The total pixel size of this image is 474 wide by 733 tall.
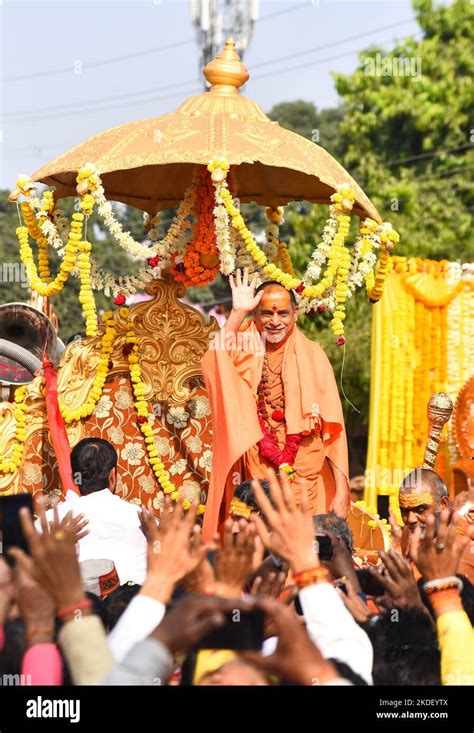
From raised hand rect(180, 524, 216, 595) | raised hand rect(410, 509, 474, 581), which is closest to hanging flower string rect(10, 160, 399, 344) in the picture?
raised hand rect(180, 524, 216, 595)

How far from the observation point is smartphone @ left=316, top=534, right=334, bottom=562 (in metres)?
3.88

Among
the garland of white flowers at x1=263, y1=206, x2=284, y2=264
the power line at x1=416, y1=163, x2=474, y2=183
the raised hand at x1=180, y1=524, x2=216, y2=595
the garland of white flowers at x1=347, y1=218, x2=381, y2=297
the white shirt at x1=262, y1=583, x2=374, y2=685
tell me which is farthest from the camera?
the power line at x1=416, y1=163, x2=474, y2=183

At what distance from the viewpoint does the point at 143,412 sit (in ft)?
24.5

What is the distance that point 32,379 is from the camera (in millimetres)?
7746

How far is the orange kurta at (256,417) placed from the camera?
22.1 ft

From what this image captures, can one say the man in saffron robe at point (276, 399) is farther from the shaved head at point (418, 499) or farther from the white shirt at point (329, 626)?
the white shirt at point (329, 626)

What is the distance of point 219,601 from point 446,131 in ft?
60.5

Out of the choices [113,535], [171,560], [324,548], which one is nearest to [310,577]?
[171,560]

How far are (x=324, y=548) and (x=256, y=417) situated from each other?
296 cm

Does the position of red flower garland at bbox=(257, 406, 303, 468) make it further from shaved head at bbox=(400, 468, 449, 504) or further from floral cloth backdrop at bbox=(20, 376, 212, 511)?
shaved head at bbox=(400, 468, 449, 504)

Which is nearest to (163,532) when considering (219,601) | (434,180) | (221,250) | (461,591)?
(219,601)

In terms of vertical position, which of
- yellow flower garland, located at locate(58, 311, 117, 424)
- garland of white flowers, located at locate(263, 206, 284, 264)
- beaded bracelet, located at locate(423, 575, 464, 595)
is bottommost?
beaded bracelet, located at locate(423, 575, 464, 595)

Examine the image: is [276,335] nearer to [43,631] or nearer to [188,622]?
[43,631]
